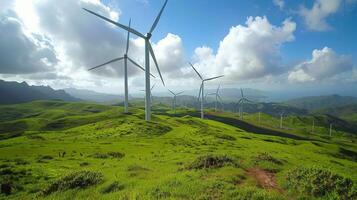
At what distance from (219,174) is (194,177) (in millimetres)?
2708

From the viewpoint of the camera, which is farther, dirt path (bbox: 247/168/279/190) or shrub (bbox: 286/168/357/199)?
dirt path (bbox: 247/168/279/190)

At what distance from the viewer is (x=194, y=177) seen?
902 inches

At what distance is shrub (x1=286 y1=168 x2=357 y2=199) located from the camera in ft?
62.0

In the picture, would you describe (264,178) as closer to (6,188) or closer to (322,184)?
(322,184)

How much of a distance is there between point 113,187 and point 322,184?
628 inches

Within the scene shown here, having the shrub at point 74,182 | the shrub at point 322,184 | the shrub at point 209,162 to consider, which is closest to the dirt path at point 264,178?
the shrub at point 322,184

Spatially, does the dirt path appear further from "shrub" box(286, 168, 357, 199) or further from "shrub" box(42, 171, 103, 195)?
"shrub" box(42, 171, 103, 195)

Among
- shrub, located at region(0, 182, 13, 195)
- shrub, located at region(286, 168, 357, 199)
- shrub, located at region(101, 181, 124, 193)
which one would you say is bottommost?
shrub, located at region(0, 182, 13, 195)

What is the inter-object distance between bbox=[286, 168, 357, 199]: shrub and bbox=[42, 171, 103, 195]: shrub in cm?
1647

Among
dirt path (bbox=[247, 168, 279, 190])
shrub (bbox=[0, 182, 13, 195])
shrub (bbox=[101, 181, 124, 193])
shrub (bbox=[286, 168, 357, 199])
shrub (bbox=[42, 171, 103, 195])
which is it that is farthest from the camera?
dirt path (bbox=[247, 168, 279, 190])

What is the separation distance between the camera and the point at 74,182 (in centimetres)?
2173

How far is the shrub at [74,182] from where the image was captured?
835 inches

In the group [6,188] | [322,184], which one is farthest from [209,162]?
[6,188]

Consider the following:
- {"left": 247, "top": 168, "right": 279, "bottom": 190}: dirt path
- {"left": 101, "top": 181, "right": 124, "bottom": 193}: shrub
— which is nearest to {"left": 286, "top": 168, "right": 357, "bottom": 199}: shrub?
{"left": 247, "top": 168, "right": 279, "bottom": 190}: dirt path
